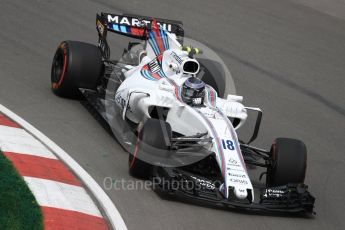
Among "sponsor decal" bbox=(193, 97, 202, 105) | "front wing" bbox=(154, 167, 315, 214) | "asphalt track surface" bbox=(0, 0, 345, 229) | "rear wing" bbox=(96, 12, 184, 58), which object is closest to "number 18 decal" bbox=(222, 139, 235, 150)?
"front wing" bbox=(154, 167, 315, 214)

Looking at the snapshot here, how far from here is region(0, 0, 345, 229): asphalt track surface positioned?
9.00m

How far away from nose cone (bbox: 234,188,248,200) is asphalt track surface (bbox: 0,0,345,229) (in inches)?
10.4

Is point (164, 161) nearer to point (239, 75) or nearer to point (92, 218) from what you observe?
point (92, 218)

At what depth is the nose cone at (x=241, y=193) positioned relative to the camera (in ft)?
28.5

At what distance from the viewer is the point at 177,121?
9805 mm

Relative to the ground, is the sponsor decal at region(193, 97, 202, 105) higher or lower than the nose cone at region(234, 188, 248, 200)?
higher

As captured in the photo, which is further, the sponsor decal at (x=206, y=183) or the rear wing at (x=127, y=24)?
the rear wing at (x=127, y=24)

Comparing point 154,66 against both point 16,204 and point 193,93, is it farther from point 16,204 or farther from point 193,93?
point 16,204

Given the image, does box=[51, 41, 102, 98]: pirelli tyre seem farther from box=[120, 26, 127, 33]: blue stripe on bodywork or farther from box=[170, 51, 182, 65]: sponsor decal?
box=[170, 51, 182, 65]: sponsor decal

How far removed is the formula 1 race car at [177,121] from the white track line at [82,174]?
53 cm

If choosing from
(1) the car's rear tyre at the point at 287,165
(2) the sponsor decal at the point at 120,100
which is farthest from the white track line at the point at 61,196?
(1) the car's rear tyre at the point at 287,165

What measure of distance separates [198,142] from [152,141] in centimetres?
56

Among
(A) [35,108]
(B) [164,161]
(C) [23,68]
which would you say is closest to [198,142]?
(B) [164,161]

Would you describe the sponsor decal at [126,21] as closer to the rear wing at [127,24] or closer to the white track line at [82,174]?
the rear wing at [127,24]
